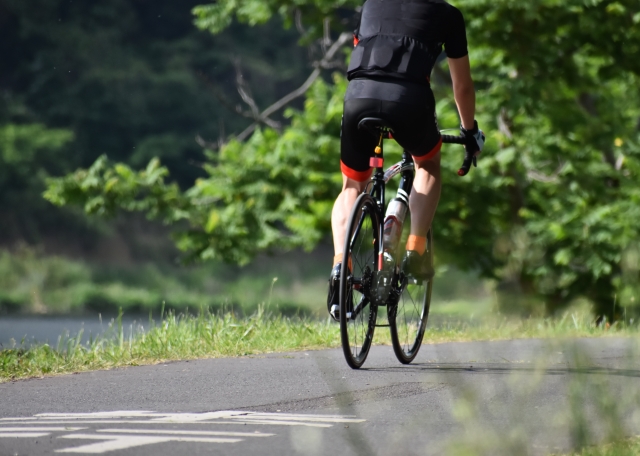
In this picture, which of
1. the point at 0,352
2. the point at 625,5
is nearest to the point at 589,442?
the point at 0,352

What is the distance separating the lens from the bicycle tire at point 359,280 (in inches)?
183

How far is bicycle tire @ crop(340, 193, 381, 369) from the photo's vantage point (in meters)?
4.65

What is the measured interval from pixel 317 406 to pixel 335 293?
0.87 meters

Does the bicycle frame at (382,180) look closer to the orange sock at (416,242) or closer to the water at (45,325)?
the orange sock at (416,242)

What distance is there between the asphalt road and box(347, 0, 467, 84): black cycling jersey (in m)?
1.35

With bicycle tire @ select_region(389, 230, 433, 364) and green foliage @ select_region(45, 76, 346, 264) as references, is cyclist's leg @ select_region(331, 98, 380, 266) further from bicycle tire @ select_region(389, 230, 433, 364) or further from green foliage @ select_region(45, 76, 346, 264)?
green foliage @ select_region(45, 76, 346, 264)

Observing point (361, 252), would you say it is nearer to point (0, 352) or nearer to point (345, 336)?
point (345, 336)

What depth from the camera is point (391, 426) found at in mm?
3410

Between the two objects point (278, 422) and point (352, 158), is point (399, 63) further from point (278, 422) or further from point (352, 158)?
point (278, 422)

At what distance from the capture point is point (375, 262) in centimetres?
494

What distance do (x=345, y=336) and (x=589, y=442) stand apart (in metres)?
2.11

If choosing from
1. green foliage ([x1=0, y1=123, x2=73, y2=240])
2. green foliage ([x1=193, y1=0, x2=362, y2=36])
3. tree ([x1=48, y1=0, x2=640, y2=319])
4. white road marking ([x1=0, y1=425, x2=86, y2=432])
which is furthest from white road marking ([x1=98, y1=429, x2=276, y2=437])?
green foliage ([x1=0, y1=123, x2=73, y2=240])

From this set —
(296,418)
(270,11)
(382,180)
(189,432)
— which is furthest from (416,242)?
(270,11)

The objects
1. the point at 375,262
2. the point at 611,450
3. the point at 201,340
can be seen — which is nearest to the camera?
the point at 611,450
